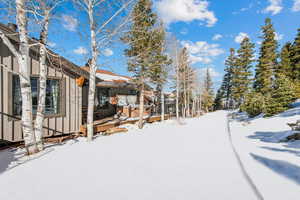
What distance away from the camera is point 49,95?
6.18 metres

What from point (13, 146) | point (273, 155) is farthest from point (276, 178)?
point (13, 146)

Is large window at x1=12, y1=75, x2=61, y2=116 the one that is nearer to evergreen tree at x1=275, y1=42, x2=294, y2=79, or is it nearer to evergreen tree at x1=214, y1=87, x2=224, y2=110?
evergreen tree at x1=275, y1=42, x2=294, y2=79

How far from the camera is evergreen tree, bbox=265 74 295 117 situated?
9609mm

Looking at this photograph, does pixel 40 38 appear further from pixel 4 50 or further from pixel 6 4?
A: pixel 4 50

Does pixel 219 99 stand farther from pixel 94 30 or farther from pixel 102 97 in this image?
pixel 94 30

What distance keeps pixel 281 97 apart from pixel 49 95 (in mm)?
13118

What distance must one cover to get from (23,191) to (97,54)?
4.77m

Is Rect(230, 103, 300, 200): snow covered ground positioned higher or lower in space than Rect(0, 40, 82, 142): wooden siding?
lower

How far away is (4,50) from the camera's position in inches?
197

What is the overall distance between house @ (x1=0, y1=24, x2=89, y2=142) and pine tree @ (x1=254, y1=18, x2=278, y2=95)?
21819 millimetres

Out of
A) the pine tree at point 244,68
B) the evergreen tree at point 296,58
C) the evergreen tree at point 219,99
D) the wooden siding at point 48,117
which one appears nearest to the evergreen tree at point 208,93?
the evergreen tree at point 219,99

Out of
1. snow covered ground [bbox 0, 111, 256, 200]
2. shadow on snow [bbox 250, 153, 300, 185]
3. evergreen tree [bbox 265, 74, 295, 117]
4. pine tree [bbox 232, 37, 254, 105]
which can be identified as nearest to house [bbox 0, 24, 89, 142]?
snow covered ground [bbox 0, 111, 256, 200]

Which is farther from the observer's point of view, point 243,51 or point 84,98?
point 243,51

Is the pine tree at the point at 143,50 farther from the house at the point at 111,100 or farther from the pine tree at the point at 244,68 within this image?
the pine tree at the point at 244,68
